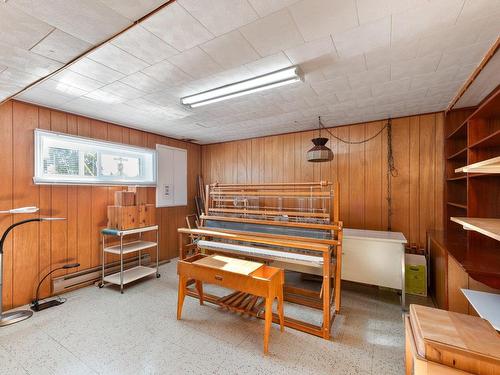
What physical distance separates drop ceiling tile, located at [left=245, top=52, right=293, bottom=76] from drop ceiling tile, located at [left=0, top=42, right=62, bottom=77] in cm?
163

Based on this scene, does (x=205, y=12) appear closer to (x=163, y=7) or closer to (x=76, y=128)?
(x=163, y=7)

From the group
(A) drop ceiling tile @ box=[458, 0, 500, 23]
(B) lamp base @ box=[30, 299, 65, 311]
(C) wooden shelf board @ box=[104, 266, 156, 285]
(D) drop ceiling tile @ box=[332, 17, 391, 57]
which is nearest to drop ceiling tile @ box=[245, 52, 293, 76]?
(D) drop ceiling tile @ box=[332, 17, 391, 57]

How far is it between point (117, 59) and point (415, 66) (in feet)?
8.43

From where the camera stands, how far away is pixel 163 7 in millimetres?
1312

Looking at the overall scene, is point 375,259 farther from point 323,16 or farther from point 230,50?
point 230,50

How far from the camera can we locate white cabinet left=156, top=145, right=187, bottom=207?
454 cm

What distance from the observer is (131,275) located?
11.6 feet

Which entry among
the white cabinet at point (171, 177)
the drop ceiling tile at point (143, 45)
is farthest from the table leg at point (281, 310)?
the white cabinet at point (171, 177)

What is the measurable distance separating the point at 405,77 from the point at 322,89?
777mm

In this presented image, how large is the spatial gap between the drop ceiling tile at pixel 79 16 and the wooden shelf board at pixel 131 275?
120 inches

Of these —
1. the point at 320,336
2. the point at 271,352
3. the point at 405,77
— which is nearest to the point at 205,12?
the point at 405,77

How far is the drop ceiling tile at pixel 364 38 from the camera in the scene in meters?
1.50

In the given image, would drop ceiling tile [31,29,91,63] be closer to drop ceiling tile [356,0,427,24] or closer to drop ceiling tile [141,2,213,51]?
drop ceiling tile [141,2,213,51]

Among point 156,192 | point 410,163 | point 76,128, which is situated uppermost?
point 76,128
